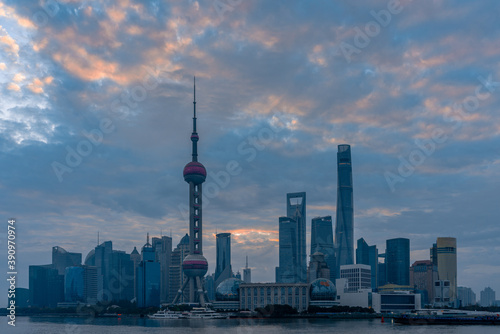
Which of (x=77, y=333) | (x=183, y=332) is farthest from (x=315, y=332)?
(x=77, y=333)

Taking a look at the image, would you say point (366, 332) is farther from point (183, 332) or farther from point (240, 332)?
point (183, 332)

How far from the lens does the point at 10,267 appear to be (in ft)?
223

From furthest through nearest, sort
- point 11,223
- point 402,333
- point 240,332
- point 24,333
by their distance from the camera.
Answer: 1. point 24,333
2. point 240,332
3. point 402,333
4. point 11,223

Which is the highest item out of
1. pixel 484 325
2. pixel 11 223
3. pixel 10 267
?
pixel 11 223

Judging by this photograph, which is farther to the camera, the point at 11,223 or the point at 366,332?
the point at 366,332

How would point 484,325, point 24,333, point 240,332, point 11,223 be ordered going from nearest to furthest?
point 11,223 < point 240,332 < point 24,333 < point 484,325

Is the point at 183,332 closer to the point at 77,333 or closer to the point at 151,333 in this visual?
the point at 151,333

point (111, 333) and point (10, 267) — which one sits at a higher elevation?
point (10, 267)

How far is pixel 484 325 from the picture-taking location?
199625mm

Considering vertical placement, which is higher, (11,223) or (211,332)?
(11,223)

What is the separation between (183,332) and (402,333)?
61.9m

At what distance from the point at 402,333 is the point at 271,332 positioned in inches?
1373

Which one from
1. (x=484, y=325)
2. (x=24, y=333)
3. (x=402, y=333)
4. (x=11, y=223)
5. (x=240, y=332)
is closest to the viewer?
(x=11, y=223)

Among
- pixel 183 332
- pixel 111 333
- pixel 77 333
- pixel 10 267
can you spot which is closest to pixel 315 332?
pixel 183 332
